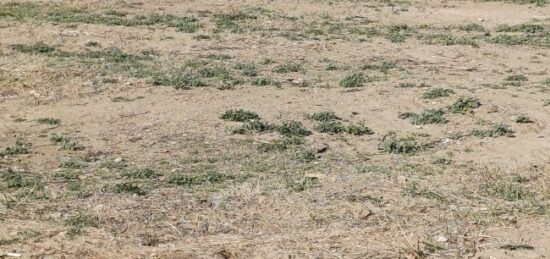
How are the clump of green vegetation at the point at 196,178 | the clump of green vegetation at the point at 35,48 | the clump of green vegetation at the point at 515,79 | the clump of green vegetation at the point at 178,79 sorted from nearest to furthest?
the clump of green vegetation at the point at 196,178 < the clump of green vegetation at the point at 178,79 < the clump of green vegetation at the point at 515,79 < the clump of green vegetation at the point at 35,48

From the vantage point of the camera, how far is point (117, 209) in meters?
Result: 6.30

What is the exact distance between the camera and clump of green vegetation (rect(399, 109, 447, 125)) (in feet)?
30.2

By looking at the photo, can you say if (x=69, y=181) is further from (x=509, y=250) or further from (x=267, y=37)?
(x=267, y=37)

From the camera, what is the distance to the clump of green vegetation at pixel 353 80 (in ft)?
35.3

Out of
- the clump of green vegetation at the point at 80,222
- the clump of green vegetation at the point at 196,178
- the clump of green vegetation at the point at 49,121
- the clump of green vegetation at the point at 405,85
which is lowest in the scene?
the clump of green vegetation at the point at 49,121

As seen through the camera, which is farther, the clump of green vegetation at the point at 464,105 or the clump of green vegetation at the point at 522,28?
the clump of green vegetation at the point at 522,28

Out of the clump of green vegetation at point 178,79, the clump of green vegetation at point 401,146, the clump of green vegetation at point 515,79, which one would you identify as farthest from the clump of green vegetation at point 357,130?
the clump of green vegetation at point 515,79

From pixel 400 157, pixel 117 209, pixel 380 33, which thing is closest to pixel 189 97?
pixel 400 157

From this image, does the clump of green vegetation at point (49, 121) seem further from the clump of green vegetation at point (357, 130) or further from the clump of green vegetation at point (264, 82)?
the clump of green vegetation at point (357, 130)

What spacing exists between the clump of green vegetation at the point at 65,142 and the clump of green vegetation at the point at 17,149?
0.25 m

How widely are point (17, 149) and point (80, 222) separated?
7.39 feet

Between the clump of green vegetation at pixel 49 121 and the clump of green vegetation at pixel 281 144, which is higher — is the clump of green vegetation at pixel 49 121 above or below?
below

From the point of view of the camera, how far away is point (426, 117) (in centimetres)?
925

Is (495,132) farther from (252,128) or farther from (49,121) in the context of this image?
(49,121)
